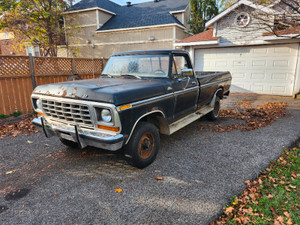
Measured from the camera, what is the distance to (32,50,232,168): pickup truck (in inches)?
114

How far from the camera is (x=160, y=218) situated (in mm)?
2418

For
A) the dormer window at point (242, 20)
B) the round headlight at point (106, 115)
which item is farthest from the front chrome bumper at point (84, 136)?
the dormer window at point (242, 20)

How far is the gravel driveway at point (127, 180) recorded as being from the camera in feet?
8.20

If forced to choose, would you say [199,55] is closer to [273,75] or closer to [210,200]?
[273,75]

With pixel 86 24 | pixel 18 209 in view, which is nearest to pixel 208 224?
pixel 18 209

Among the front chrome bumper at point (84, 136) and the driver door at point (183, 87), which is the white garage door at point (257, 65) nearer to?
the driver door at point (183, 87)

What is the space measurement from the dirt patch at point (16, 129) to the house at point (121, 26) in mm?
13037

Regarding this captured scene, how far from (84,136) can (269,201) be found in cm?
274

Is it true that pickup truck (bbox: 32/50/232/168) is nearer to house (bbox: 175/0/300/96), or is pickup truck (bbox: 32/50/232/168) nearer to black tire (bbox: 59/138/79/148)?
black tire (bbox: 59/138/79/148)

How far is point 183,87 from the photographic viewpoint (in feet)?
14.1

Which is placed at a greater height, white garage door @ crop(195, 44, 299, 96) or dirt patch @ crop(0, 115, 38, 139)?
white garage door @ crop(195, 44, 299, 96)

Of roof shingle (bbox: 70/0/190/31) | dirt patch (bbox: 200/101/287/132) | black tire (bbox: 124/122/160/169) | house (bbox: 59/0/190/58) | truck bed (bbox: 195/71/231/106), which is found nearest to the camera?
black tire (bbox: 124/122/160/169)

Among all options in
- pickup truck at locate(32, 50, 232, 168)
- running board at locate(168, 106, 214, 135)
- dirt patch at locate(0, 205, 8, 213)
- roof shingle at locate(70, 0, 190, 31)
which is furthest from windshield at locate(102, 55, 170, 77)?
roof shingle at locate(70, 0, 190, 31)

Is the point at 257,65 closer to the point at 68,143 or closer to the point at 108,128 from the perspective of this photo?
the point at 68,143
